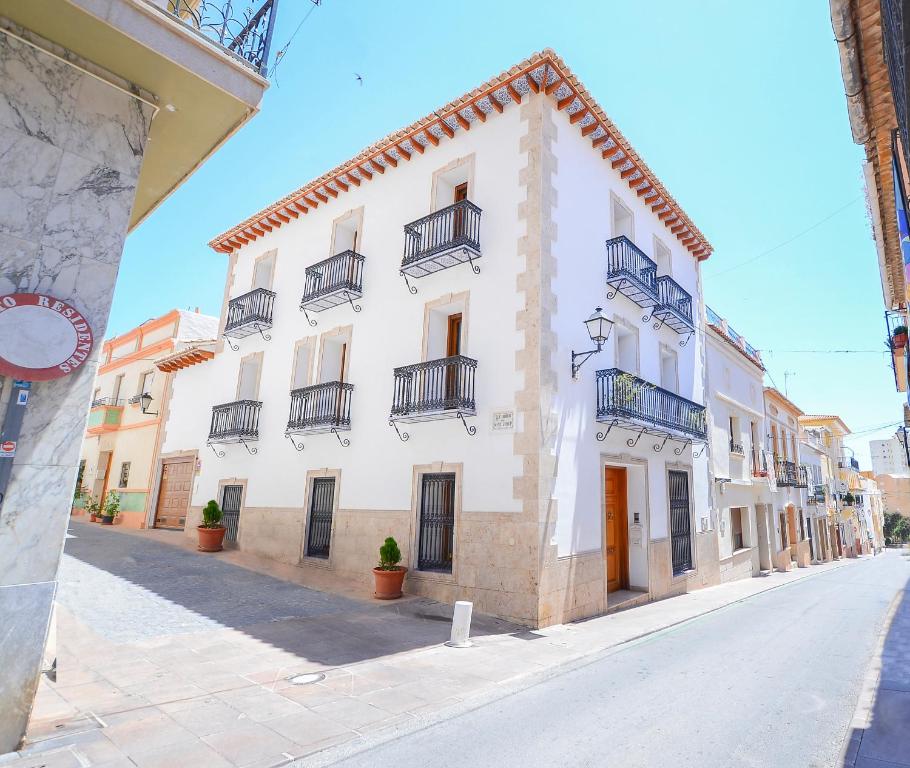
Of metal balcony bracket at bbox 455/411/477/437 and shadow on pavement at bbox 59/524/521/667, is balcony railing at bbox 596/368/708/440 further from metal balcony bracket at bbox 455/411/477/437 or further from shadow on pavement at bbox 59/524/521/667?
shadow on pavement at bbox 59/524/521/667

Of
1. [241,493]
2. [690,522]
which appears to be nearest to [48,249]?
[241,493]

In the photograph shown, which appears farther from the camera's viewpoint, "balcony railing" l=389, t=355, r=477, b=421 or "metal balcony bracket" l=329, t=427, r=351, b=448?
"metal balcony bracket" l=329, t=427, r=351, b=448

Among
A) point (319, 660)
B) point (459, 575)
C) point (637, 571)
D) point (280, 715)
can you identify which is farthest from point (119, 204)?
point (637, 571)

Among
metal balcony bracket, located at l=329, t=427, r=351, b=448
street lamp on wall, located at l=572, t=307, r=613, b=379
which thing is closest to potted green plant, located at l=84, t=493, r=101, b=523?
metal balcony bracket, located at l=329, t=427, r=351, b=448

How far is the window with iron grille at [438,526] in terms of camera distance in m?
9.62

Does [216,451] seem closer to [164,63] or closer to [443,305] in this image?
[443,305]

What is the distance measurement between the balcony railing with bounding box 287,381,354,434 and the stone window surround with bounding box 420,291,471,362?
220 cm

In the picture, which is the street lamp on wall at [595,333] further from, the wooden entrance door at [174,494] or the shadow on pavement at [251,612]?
the wooden entrance door at [174,494]

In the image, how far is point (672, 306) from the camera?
497 inches

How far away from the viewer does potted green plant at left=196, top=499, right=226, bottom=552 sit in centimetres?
1302

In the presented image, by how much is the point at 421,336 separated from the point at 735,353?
13.0 metres

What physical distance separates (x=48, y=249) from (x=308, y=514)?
8.83 m

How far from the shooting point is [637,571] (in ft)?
36.4

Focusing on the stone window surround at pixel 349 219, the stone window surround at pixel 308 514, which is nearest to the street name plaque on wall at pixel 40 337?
the stone window surround at pixel 308 514
